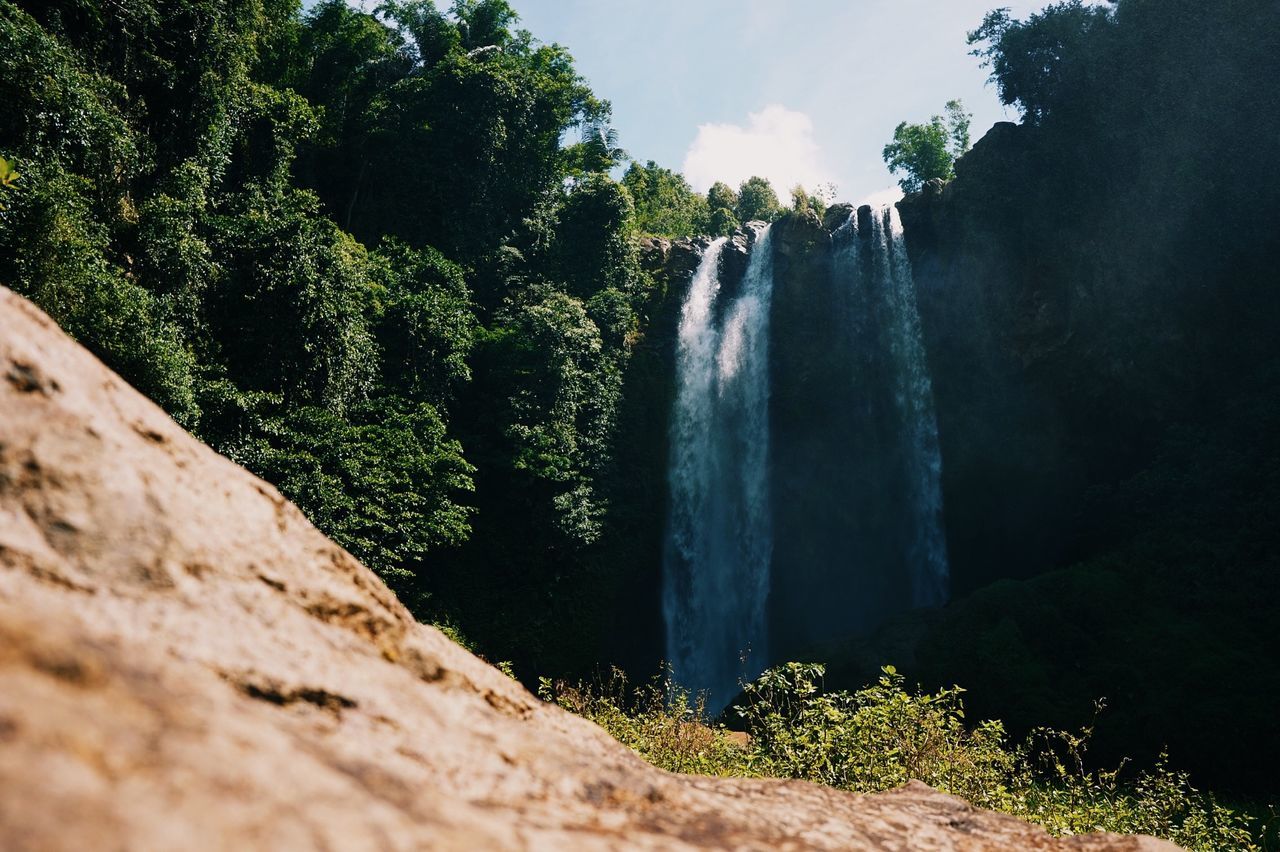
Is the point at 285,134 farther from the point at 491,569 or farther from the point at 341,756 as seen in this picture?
the point at 341,756

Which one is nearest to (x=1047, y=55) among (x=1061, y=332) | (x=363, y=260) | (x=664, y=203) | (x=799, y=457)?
(x=1061, y=332)

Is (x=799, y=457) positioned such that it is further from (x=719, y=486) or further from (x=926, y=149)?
(x=926, y=149)

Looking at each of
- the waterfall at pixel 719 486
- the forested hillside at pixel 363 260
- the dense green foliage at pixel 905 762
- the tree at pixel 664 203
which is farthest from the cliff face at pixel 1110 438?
the tree at pixel 664 203

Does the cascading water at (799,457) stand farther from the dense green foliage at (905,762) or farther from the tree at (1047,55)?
the dense green foliage at (905,762)

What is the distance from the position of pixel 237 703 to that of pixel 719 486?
2142 cm

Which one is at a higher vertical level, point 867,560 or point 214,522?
point 867,560

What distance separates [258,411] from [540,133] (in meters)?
15.4

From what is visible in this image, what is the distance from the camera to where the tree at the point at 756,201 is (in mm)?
43250

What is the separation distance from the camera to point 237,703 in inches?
54.7

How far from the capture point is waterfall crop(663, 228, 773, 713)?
821 inches

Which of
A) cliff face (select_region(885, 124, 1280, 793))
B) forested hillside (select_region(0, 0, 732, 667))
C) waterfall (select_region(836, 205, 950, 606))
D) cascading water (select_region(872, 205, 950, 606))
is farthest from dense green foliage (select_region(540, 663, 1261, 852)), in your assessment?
waterfall (select_region(836, 205, 950, 606))

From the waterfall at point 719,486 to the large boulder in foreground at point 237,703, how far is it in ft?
60.5

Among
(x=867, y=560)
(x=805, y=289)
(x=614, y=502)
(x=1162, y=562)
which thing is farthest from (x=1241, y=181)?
(x=614, y=502)

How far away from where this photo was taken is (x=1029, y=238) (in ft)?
63.8
